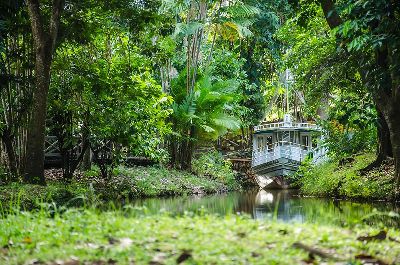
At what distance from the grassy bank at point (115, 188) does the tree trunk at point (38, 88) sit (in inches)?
23.0

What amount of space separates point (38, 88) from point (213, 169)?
14.4 m

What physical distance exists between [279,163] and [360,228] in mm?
23379

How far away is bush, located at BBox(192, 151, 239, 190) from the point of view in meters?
23.9

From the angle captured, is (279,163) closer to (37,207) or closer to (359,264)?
(37,207)

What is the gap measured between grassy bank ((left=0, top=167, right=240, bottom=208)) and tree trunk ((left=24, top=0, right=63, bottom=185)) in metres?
0.58

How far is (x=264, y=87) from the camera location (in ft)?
108

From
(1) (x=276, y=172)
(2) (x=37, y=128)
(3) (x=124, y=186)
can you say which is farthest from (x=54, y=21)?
(1) (x=276, y=172)

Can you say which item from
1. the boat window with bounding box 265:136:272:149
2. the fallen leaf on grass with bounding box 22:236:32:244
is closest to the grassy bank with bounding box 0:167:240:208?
the fallen leaf on grass with bounding box 22:236:32:244

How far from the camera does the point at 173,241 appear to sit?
406 centimetres

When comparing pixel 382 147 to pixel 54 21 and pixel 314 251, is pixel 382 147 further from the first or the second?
pixel 314 251

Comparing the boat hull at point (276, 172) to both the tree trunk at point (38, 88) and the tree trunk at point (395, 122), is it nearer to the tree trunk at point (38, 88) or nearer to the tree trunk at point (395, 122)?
the tree trunk at point (395, 122)

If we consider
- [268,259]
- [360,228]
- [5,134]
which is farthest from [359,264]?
[5,134]

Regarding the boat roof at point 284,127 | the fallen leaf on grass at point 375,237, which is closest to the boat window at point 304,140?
the boat roof at point 284,127

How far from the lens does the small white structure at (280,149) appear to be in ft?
93.1
